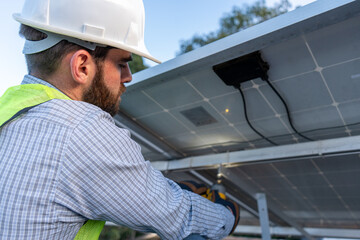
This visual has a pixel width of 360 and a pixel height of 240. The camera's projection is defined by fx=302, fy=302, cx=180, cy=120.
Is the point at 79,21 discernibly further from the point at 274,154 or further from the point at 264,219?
the point at 264,219

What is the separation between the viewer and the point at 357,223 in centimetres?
655

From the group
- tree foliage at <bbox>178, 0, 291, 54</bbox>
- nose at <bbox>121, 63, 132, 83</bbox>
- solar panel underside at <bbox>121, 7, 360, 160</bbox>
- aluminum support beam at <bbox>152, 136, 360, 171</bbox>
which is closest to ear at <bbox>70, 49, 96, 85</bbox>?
nose at <bbox>121, 63, 132, 83</bbox>

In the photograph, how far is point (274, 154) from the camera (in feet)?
14.1

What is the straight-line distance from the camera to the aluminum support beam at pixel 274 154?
12.4ft

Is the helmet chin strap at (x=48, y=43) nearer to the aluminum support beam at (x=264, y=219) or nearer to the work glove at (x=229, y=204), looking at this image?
the work glove at (x=229, y=204)

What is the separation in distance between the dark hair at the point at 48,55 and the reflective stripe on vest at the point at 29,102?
0.13 meters

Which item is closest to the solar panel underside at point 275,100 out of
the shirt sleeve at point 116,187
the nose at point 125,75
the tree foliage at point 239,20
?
the nose at point 125,75

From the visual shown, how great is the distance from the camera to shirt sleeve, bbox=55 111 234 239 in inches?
39.9

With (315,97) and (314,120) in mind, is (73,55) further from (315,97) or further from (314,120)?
(314,120)

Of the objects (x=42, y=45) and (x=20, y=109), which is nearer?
(x=20, y=109)

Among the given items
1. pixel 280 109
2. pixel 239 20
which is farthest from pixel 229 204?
pixel 239 20

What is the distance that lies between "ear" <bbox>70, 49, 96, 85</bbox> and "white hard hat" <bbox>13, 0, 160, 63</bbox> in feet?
0.25

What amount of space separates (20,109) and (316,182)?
17.7 ft

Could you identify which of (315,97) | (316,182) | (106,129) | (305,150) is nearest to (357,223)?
(316,182)
